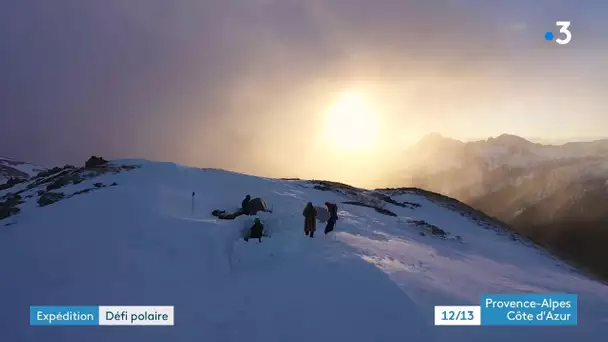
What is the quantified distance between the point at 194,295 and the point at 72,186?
24894 mm

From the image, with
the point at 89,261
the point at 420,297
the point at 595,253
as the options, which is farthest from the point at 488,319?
the point at 595,253

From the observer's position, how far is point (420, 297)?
42.8 feet

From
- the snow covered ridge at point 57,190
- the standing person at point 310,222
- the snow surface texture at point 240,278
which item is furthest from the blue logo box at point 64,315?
the snow covered ridge at point 57,190

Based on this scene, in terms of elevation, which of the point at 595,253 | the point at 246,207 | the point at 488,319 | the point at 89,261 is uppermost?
the point at 246,207

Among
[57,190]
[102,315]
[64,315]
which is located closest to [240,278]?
[102,315]

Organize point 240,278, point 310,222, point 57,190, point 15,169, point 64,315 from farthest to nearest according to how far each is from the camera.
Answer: point 15,169 → point 57,190 → point 310,222 → point 240,278 → point 64,315

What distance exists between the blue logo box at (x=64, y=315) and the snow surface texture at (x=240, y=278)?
33cm

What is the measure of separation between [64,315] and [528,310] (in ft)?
50.4

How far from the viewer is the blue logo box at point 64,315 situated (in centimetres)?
1230

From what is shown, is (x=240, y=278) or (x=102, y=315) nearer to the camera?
(x=102, y=315)

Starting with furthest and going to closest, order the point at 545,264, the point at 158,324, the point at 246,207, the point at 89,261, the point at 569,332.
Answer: the point at 545,264, the point at 246,207, the point at 89,261, the point at 569,332, the point at 158,324

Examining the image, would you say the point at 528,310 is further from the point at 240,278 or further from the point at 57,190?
the point at 57,190

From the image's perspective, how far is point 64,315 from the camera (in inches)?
494

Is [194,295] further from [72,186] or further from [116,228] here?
[72,186]
